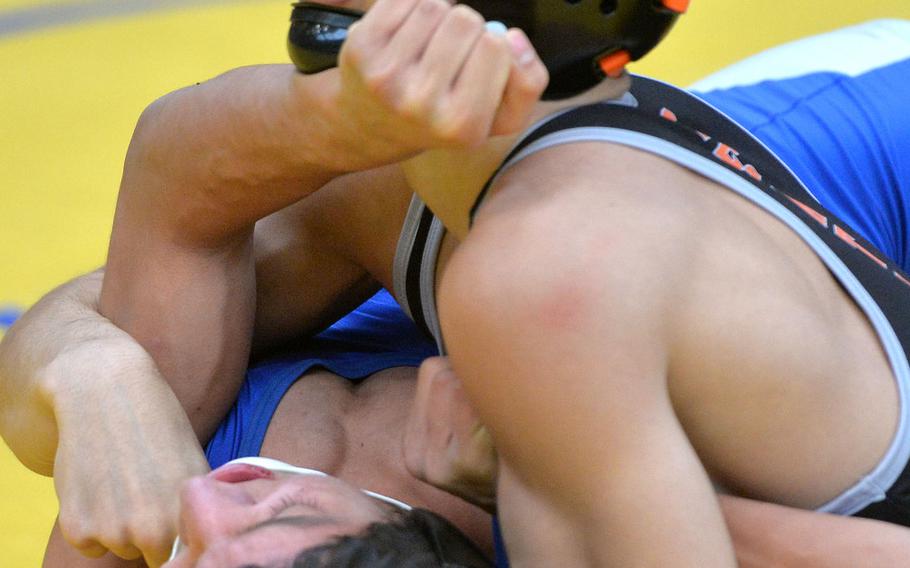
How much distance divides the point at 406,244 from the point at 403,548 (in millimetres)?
368

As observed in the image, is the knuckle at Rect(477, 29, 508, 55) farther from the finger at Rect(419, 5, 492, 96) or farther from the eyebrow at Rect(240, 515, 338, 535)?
the eyebrow at Rect(240, 515, 338, 535)

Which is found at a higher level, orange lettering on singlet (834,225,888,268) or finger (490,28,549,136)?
finger (490,28,549,136)

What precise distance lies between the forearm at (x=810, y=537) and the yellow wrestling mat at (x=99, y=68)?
5.32 ft

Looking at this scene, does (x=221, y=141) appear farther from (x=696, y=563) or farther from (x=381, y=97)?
(x=696, y=563)

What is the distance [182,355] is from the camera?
1.41 m

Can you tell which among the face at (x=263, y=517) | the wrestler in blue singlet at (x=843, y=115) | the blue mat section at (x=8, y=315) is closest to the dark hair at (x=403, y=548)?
the face at (x=263, y=517)

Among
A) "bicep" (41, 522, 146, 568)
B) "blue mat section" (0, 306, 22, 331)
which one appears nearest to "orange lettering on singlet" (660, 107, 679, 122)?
"bicep" (41, 522, 146, 568)

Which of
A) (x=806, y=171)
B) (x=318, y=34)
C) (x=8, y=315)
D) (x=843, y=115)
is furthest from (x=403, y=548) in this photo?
(x=8, y=315)

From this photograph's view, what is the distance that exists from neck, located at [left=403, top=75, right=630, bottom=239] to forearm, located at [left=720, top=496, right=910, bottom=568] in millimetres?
335

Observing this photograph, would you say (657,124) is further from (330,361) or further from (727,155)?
(330,361)

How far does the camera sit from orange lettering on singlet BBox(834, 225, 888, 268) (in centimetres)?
114

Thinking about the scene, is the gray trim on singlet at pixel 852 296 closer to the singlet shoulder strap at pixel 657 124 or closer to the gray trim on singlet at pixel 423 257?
the singlet shoulder strap at pixel 657 124

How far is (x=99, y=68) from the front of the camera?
3.02 meters

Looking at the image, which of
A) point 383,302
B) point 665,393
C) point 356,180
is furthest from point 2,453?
point 665,393
